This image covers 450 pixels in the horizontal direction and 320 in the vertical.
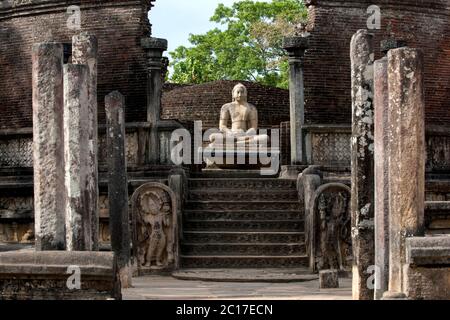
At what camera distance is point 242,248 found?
17.0 metres

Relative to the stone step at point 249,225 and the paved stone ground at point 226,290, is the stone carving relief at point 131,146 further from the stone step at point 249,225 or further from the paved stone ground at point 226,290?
the paved stone ground at point 226,290

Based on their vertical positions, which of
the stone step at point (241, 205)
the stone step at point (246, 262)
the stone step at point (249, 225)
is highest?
the stone step at point (241, 205)

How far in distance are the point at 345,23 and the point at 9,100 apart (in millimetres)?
6247

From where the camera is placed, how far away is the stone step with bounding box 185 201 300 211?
18.0 m

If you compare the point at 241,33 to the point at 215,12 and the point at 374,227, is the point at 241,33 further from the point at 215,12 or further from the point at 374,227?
the point at 374,227

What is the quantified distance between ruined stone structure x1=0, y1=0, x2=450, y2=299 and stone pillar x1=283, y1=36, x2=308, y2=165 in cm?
3

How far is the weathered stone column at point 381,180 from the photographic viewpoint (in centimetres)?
1091

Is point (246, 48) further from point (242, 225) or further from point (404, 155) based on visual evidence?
point (404, 155)

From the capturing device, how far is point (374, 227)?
11586mm

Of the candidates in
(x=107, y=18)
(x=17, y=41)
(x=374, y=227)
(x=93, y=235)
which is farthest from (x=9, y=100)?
(x=374, y=227)

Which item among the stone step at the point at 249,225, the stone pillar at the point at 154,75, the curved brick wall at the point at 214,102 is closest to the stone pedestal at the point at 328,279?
the stone step at the point at 249,225

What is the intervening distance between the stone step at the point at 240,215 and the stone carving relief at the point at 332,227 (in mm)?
1331
